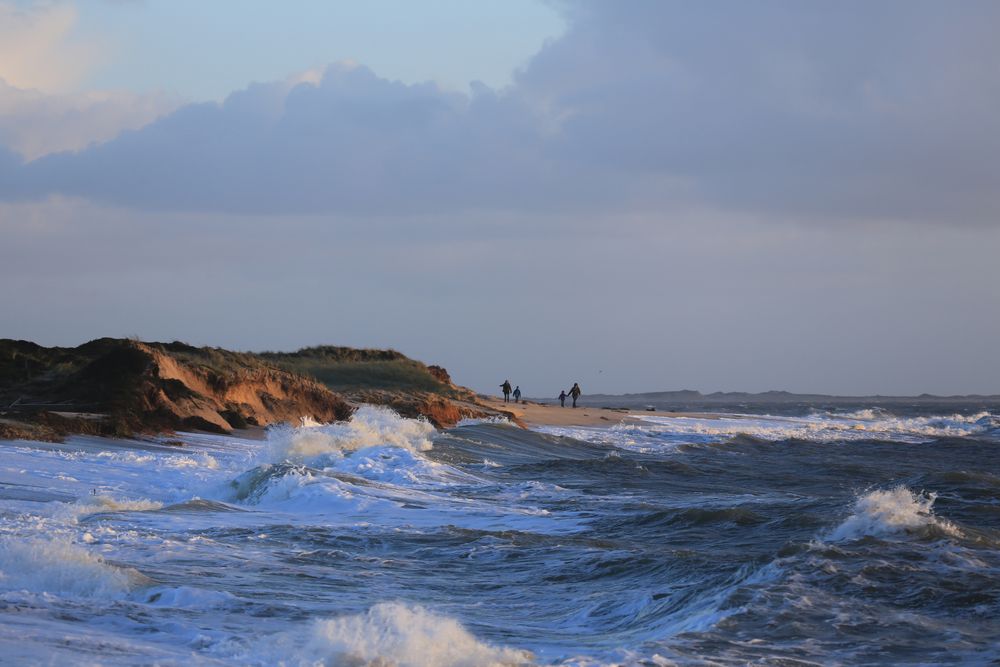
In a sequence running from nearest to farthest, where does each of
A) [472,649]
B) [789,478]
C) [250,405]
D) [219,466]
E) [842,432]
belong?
[472,649]
[219,466]
[789,478]
[250,405]
[842,432]

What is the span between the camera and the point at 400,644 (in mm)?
7008

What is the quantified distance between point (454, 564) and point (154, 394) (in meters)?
12.9

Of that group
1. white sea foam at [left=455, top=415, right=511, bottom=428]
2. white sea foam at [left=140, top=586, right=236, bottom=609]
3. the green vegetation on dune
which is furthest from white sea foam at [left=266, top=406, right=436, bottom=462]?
the green vegetation on dune

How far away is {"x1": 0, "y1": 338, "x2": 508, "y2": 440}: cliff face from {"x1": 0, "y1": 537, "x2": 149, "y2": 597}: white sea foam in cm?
948

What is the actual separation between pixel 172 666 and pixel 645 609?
14.1 feet

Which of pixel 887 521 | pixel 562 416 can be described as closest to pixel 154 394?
pixel 887 521

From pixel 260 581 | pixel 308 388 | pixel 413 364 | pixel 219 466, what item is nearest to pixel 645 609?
pixel 260 581

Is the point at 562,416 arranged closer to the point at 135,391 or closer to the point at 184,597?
the point at 135,391

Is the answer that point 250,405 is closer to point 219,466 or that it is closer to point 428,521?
point 219,466

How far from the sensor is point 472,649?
23.5 feet

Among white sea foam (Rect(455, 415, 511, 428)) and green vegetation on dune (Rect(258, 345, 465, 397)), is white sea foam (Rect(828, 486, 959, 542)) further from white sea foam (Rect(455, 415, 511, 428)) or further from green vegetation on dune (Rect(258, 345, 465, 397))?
green vegetation on dune (Rect(258, 345, 465, 397))

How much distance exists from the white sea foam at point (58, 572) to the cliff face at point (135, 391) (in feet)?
31.2

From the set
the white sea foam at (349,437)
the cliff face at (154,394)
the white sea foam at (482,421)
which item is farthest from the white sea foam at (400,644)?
the white sea foam at (482,421)

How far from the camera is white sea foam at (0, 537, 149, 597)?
8258mm
